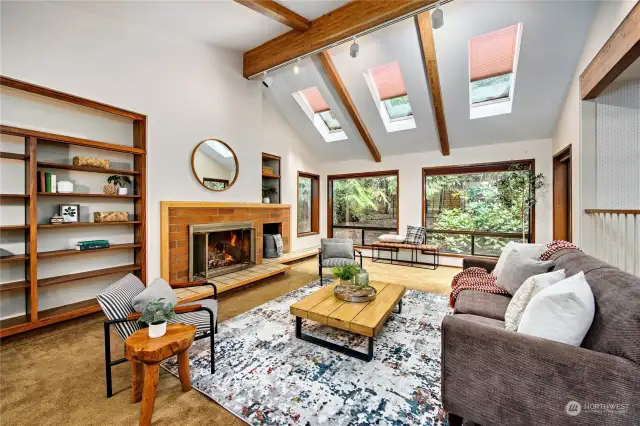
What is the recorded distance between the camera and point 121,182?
3.25 m

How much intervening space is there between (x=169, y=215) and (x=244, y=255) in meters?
1.49

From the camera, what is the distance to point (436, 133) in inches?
201

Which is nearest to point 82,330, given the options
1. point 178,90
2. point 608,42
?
point 178,90

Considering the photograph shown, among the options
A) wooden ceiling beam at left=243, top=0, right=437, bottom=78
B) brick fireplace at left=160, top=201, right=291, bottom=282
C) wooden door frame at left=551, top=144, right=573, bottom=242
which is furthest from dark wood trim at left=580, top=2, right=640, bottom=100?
brick fireplace at left=160, top=201, right=291, bottom=282

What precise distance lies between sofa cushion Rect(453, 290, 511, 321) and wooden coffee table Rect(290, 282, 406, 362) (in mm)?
580

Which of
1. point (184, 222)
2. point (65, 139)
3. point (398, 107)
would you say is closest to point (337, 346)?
point (184, 222)

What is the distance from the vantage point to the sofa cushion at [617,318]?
1108mm

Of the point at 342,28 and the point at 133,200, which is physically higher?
the point at 342,28

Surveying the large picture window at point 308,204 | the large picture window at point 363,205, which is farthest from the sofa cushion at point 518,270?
the large picture window at point 308,204

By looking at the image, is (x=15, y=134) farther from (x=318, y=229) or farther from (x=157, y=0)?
(x=318, y=229)

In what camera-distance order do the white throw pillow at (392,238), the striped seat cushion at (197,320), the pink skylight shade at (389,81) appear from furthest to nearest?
the white throw pillow at (392,238) < the pink skylight shade at (389,81) < the striped seat cushion at (197,320)

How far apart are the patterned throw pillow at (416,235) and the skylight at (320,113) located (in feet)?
8.32

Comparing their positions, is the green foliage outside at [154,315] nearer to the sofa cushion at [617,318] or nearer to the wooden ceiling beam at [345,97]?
the sofa cushion at [617,318]

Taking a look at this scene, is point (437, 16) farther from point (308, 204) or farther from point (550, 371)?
point (308, 204)
